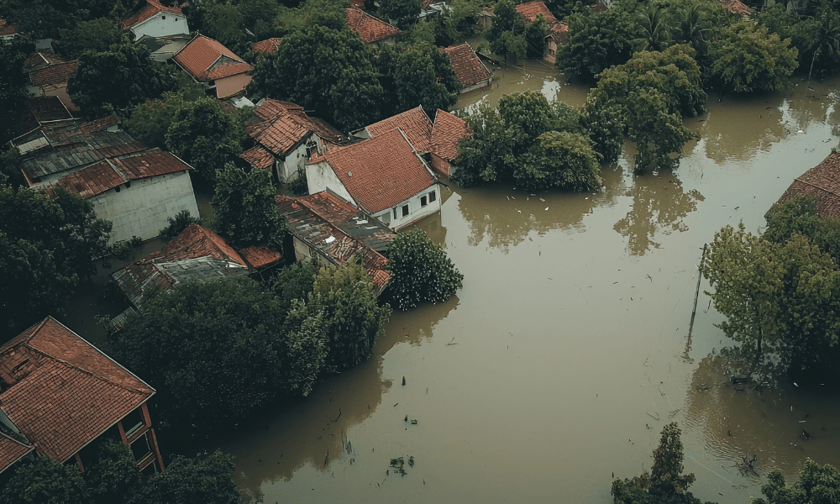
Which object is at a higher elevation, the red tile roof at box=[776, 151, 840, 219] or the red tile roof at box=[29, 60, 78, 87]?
the red tile roof at box=[29, 60, 78, 87]

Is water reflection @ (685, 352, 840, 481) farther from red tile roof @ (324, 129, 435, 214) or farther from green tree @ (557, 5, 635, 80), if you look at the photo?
green tree @ (557, 5, 635, 80)

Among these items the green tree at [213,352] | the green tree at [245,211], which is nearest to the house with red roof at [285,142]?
the green tree at [245,211]

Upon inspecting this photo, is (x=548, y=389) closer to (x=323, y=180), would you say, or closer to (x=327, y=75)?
(x=323, y=180)

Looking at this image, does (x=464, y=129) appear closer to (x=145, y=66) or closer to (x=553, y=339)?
(x=553, y=339)

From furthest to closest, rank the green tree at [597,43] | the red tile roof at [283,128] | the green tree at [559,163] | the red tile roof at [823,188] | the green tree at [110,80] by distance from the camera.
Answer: the green tree at [597,43] < the green tree at [110,80] < the red tile roof at [283,128] < the green tree at [559,163] < the red tile roof at [823,188]

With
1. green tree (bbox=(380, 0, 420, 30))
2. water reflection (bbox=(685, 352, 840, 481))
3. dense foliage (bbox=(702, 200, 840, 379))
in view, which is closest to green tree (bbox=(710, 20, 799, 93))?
green tree (bbox=(380, 0, 420, 30))

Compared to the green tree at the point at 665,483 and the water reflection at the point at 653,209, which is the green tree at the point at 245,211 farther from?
the green tree at the point at 665,483

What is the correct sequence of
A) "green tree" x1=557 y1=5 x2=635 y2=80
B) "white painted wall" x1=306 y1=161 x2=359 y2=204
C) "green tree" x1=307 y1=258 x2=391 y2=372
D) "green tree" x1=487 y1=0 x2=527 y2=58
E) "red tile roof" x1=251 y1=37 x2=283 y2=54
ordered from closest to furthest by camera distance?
"green tree" x1=307 y1=258 x2=391 y2=372 < "white painted wall" x1=306 y1=161 x2=359 y2=204 < "green tree" x1=557 y1=5 x2=635 y2=80 < "red tile roof" x1=251 y1=37 x2=283 y2=54 < "green tree" x1=487 y1=0 x2=527 y2=58

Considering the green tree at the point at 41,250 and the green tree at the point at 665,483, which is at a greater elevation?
the green tree at the point at 41,250
